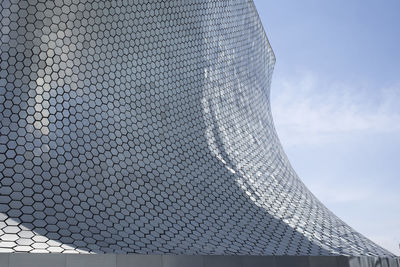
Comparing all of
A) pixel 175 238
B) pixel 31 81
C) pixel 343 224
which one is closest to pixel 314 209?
pixel 343 224

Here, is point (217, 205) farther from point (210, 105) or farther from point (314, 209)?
point (314, 209)

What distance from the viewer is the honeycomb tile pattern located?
13.8 ft

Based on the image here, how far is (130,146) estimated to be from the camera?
520 centimetres

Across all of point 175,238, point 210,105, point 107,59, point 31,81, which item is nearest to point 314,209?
point 210,105

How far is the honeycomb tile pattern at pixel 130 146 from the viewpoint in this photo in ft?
13.8

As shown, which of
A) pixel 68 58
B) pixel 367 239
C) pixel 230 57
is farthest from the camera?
pixel 230 57

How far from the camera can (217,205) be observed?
578 centimetres

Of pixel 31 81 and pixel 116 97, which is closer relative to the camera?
pixel 31 81

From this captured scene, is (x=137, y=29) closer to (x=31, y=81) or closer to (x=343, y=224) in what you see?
(x=31, y=81)

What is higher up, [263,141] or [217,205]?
[263,141]

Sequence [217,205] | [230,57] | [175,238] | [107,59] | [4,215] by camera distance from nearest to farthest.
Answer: [4,215] → [175,238] → [107,59] → [217,205] → [230,57]

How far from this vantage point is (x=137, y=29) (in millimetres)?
5852

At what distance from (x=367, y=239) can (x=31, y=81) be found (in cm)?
581

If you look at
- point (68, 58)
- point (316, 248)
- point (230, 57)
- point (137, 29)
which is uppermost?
point (230, 57)
